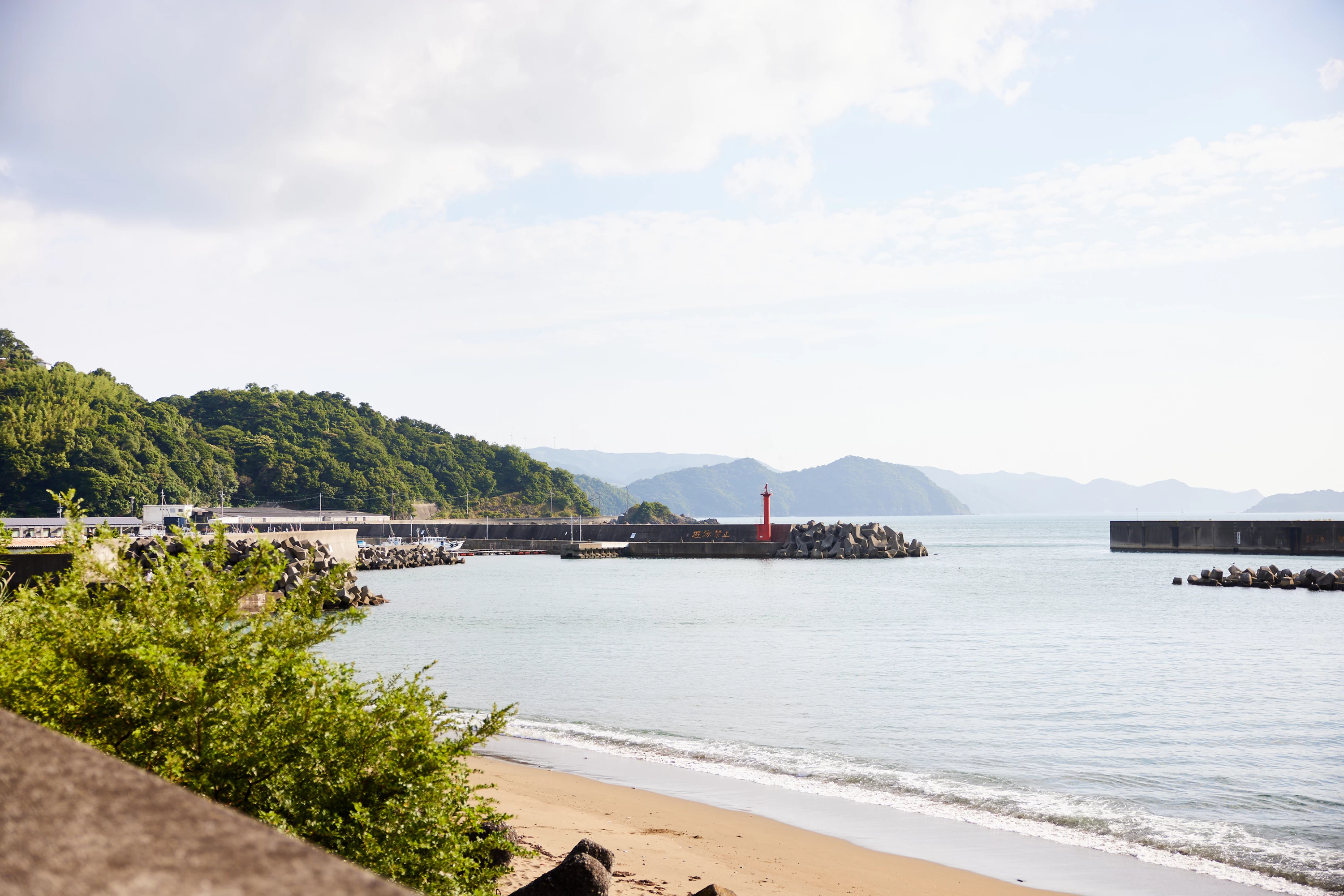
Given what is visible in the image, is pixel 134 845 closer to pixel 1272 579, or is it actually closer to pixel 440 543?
pixel 1272 579

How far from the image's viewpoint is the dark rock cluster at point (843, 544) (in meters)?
81.2

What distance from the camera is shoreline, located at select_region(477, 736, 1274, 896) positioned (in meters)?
→ 9.02

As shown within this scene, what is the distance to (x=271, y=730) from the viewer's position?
5.83 metres

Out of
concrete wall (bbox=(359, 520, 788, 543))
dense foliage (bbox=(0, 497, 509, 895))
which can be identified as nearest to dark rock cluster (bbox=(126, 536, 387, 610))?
dense foliage (bbox=(0, 497, 509, 895))

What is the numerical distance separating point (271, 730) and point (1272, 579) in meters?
57.2

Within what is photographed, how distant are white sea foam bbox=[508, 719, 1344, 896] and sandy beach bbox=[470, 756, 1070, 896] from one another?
74.6 inches

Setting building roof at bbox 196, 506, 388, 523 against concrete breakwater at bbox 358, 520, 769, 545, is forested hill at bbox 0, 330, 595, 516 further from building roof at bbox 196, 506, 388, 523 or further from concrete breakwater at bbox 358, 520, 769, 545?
concrete breakwater at bbox 358, 520, 769, 545

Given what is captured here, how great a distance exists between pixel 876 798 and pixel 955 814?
110 centimetres

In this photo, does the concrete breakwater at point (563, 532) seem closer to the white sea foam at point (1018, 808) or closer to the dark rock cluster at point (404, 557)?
the dark rock cluster at point (404, 557)

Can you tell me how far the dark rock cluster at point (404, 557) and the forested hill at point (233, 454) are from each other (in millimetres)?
35397

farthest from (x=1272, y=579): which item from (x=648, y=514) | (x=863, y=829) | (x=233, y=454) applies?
(x=233, y=454)

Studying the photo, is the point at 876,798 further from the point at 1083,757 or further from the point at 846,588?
the point at 846,588

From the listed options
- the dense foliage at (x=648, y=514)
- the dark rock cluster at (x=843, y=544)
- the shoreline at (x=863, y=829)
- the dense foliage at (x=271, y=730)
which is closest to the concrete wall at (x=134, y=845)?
the dense foliage at (x=271, y=730)

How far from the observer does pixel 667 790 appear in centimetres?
1248
